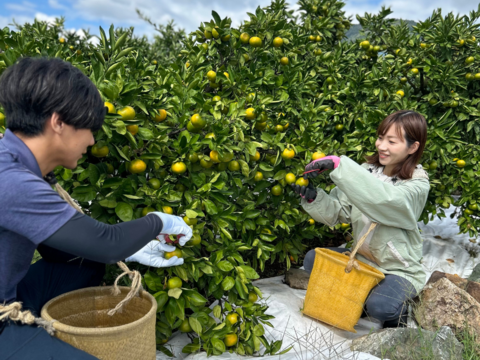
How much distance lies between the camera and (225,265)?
→ 5.97 feet

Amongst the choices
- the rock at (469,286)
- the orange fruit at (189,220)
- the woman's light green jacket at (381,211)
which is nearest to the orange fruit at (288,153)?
the woman's light green jacket at (381,211)

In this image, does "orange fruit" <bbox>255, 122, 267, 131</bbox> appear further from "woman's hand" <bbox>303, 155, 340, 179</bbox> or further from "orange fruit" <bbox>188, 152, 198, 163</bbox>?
"orange fruit" <bbox>188, 152, 198, 163</bbox>

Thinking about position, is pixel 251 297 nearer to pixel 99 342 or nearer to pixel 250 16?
pixel 99 342

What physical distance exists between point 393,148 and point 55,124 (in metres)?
1.80

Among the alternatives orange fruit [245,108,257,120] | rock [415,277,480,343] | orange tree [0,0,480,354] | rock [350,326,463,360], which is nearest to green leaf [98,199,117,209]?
orange tree [0,0,480,354]

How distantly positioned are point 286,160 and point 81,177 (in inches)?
42.6

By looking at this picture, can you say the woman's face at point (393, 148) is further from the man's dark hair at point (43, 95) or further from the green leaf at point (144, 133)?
the man's dark hair at point (43, 95)

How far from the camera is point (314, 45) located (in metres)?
3.56

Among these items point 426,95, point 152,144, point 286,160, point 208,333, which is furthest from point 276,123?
point 426,95

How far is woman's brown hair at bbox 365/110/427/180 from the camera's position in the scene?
89.6 inches

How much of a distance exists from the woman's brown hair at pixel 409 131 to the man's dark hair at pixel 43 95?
1.71 meters

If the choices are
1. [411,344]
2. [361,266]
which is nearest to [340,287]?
[361,266]

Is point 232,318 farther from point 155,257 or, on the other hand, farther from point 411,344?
point 411,344

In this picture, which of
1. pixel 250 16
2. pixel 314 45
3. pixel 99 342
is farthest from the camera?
pixel 314 45
